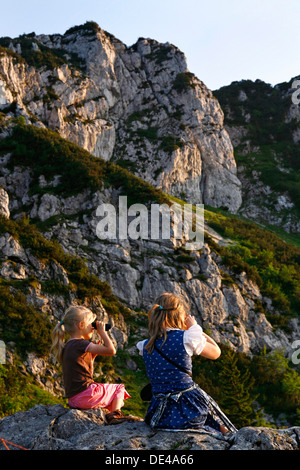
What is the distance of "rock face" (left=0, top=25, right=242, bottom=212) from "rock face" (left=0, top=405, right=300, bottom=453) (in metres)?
47.9

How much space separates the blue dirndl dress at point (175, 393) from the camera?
474cm

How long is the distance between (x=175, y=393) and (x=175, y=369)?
32 centimetres

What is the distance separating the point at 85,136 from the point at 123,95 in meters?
16.7

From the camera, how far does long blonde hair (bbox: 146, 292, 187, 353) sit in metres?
4.89

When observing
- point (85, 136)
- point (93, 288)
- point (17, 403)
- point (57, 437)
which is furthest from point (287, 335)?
point (85, 136)

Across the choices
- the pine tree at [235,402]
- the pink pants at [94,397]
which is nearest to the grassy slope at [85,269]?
the pine tree at [235,402]

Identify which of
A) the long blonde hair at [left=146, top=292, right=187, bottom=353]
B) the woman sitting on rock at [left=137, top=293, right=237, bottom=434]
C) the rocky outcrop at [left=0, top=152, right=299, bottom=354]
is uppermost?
the long blonde hair at [left=146, top=292, right=187, bottom=353]

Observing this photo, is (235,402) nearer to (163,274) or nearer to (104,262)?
(163,274)

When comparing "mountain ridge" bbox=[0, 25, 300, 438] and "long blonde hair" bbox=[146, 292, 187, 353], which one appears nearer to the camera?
"long blonde hair" bbox=[146, 292, 187, 353]

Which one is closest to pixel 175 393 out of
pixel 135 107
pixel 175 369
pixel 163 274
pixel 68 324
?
pixel 175 369

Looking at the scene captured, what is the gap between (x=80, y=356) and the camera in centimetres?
555

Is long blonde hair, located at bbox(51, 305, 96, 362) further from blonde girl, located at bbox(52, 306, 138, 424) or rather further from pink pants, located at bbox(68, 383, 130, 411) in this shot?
pink pants, located at bbox(68, 383, 130, 411)

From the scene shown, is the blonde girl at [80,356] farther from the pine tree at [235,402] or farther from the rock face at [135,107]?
the rock face at [135,107]

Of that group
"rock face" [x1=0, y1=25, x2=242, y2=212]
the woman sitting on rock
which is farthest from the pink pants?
"rock face" [x1=0, y1=25, x2=242, y2=212]
